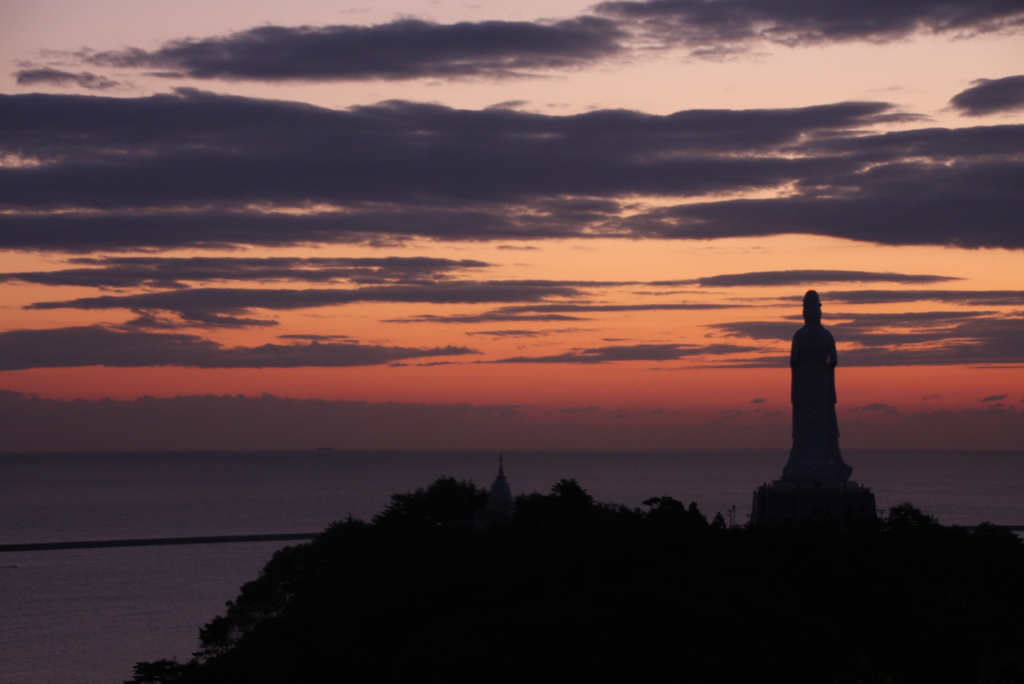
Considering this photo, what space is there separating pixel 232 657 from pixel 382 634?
667 centimetres

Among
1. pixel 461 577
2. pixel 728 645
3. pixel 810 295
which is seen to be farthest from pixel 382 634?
pixel 810 295

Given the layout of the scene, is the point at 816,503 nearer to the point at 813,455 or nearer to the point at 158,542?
the point at 813,455

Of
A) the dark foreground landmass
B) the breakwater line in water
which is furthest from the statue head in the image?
the breakwater line in water

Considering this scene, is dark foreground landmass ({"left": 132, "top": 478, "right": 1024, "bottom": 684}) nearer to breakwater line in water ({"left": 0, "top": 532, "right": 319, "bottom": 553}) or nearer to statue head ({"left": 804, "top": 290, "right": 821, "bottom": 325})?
statue head ({"left": 804, "top": 290, "right": 821, "bottom": 325})

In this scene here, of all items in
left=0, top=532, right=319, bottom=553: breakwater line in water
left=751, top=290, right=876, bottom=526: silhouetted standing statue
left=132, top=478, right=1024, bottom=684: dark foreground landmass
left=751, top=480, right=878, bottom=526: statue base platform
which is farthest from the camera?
left=0, top=532, right=319, bottom=553: breakwater line in water

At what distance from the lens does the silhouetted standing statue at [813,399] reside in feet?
144

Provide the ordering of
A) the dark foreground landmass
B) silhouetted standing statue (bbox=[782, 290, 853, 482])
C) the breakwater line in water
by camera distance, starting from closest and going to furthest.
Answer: the dark foreground landmass < silhouetted standing statue (bbox=[782, 290, 853, 482]) < the breakwater line in water

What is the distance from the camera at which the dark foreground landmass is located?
3089 centimetres

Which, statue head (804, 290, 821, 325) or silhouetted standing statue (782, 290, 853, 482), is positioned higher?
statue head (804, 290, 821, 325)

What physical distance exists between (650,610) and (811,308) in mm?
16041

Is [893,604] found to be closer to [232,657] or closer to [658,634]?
[658,634]

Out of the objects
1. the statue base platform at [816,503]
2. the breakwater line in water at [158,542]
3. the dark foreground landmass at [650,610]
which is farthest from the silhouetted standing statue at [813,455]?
the breakwater line in water at [158,542]

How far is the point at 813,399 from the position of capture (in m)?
44.3

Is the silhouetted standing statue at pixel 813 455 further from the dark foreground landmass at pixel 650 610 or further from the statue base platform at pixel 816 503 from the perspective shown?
the dark foreground landmass at pixel 650 610
